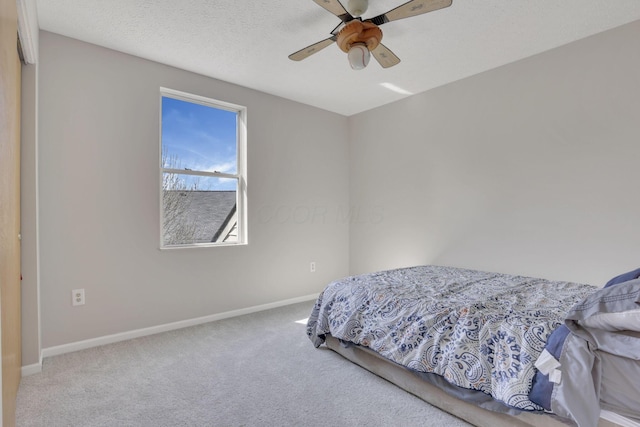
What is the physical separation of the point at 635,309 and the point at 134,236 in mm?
3187

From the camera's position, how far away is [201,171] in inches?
128

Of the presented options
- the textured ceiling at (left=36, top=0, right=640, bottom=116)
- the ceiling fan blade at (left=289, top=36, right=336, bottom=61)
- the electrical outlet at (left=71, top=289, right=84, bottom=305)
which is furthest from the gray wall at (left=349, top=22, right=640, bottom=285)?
the electrical outlet at (left=71, top=289, right=84, bottom=305)

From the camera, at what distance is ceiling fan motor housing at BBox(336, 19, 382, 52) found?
1.93m

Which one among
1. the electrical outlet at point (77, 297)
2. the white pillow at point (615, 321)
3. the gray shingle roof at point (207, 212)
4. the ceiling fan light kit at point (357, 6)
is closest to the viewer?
the white pillow at point (615, 321)

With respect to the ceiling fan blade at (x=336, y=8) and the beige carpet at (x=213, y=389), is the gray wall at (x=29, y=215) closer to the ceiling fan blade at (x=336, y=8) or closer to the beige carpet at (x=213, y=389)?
the beige carpet at (x=213, y=389)

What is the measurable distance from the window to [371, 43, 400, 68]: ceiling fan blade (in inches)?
69.1

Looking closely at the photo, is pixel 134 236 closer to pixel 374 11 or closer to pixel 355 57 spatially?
pixel 355 57

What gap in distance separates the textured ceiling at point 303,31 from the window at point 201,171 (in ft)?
1.35

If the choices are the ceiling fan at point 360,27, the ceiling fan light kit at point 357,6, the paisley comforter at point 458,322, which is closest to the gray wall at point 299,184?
the paisley comforter at point 458,322

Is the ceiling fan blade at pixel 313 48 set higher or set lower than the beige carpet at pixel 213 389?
higher

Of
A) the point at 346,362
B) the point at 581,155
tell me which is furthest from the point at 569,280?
the point at 346,362

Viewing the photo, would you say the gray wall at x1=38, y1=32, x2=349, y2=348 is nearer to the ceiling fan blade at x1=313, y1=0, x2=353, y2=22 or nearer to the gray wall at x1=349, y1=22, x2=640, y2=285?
the gray wall at x1=349, y1=22, x2=640, y2=285

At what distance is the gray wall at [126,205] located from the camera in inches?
95.0

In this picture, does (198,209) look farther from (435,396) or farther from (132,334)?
(435,396)
